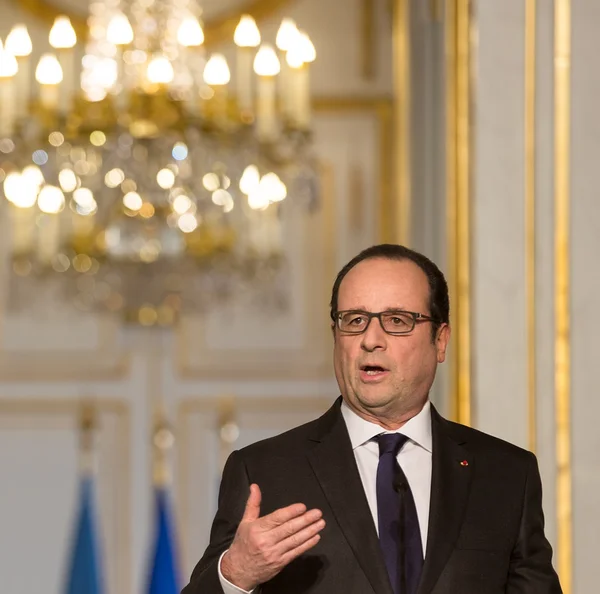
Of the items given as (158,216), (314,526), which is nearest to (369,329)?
(314,526)

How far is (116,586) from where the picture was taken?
295 inches

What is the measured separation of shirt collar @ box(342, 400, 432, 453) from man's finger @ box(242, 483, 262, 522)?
263 millimetres

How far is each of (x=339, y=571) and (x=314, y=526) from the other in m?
0.22

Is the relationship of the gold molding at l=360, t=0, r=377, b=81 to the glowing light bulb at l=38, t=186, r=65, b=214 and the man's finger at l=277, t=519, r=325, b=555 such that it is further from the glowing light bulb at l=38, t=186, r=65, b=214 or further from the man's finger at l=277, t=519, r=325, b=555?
the man's finger at l=277, t=519, r=325, b=555

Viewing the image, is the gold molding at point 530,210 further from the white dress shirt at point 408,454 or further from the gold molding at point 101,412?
the gold molding at point 101,412

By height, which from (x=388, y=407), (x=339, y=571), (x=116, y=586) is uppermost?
(x=388, y=407)

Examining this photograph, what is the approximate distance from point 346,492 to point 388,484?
0.24 feet

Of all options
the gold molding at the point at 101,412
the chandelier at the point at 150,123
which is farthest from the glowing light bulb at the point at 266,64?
the gold molding at the point at 101,412

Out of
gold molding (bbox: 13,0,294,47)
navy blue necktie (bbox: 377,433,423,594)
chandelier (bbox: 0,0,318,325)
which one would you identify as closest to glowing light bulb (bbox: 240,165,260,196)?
chandelier (bbox: 0,0,318,325)

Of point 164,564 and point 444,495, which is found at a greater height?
point 444,495

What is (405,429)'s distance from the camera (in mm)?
2314

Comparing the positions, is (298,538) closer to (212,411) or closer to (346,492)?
(346,492)

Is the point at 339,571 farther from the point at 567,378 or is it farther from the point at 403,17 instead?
the point at 403,17

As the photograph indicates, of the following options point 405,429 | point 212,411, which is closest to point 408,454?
point 405,429
